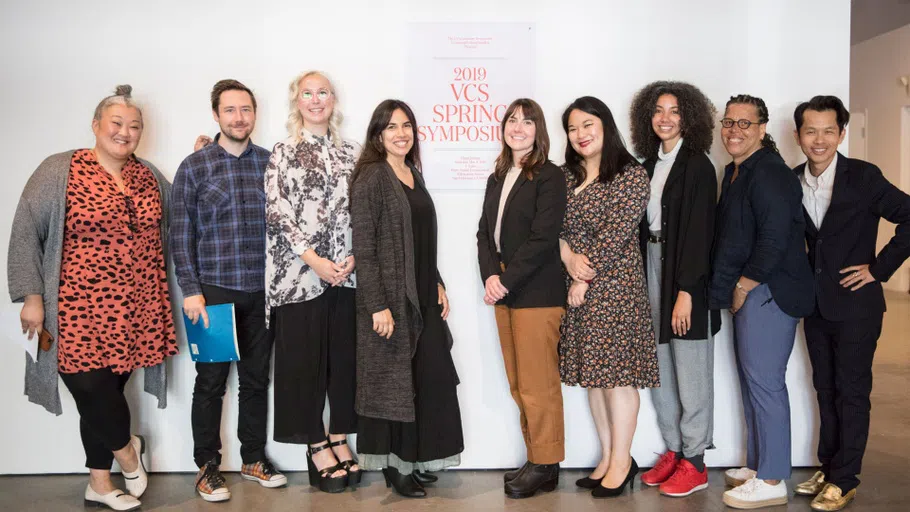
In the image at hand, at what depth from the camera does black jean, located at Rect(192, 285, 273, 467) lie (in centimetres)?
350

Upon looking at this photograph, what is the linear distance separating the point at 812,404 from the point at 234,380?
2.94 meters

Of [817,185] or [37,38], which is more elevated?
[37,38]

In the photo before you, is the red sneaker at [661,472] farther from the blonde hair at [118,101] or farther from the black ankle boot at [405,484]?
the blonde hair at [118,101]

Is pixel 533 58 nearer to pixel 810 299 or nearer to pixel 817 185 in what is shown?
pixel 817 185

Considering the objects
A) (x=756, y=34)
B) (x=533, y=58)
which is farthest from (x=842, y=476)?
(x=533, y=58)

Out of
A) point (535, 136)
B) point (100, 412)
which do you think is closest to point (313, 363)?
point (100, 412)

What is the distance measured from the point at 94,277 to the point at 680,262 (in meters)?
2.56

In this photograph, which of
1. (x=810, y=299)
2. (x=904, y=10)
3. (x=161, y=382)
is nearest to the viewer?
(x=810, y=299)

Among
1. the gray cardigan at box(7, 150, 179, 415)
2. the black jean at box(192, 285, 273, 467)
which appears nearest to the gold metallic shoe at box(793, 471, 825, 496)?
the black jean at box(192, 285, 273, 467)

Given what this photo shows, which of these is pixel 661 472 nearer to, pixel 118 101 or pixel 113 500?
pixel 113 500

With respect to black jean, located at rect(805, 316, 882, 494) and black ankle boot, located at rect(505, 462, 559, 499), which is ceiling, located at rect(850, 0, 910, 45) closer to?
black jean, located at rect(805, 316, 882, 494)

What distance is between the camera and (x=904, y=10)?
11.1 metres

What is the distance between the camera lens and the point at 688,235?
3.31m

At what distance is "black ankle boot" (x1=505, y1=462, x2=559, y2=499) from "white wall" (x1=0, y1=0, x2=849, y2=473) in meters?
0.51
